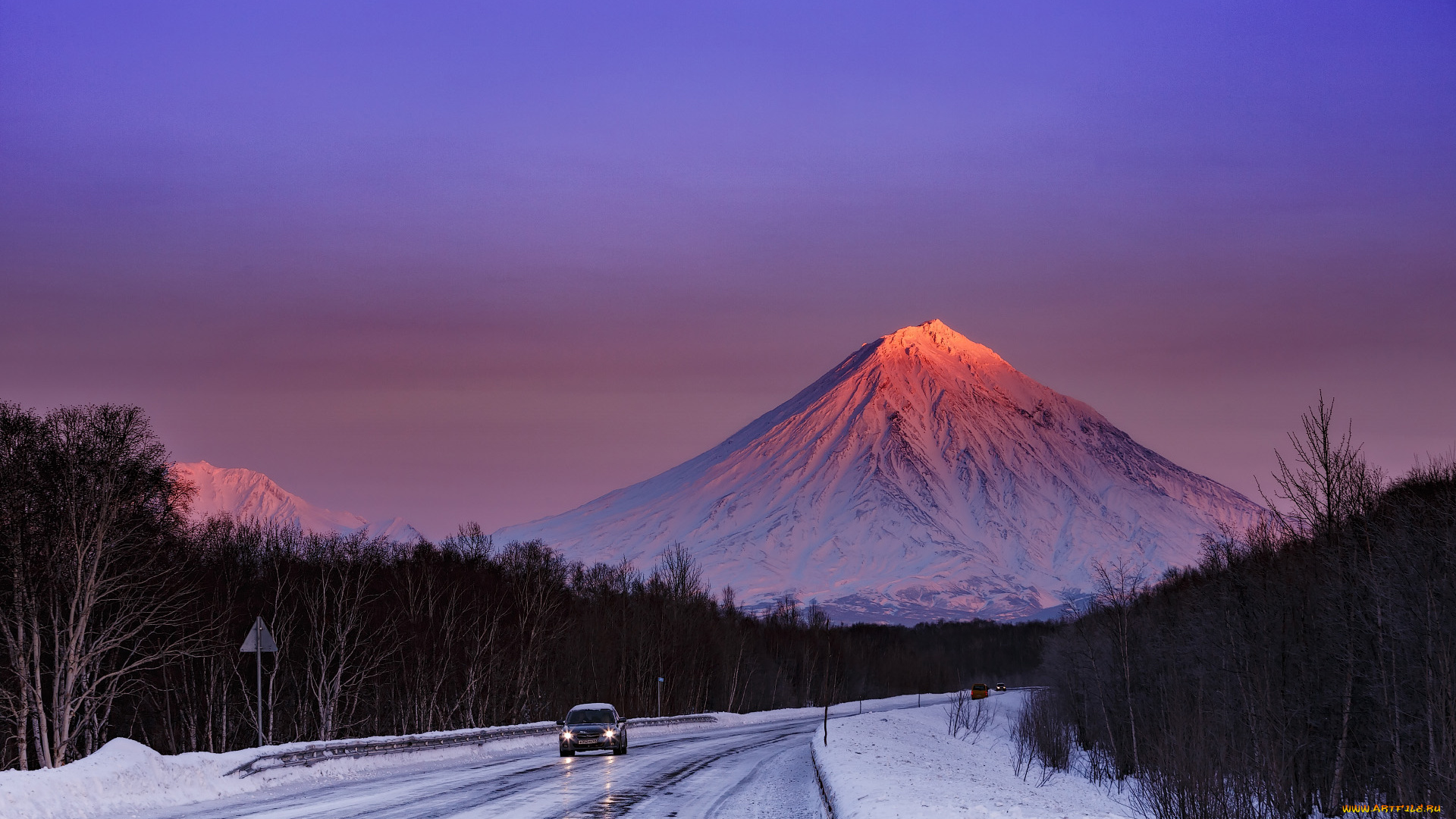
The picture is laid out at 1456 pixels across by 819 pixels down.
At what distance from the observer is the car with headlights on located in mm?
37656

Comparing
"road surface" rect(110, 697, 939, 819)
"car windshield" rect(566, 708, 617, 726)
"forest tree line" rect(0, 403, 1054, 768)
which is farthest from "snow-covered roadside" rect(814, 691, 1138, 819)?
"forest tree line" rect(0, 403, 1054, 768)

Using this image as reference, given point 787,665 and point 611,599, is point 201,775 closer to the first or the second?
point 611,599

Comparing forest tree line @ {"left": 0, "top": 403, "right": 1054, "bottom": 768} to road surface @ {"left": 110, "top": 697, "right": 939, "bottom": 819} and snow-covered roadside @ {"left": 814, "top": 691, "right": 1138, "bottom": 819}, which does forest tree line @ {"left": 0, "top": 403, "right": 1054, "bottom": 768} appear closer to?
road surface @ {"left": 110, "top": 697, "right": 939, "bottom": 819}

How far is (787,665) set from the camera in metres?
139

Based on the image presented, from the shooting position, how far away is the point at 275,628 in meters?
65.4

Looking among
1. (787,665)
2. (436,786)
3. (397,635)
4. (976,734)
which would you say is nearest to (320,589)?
(397,635)

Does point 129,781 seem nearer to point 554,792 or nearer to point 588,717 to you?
point 554,792

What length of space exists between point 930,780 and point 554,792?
38.1ft

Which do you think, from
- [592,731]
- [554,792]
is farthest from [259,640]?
[592,731]

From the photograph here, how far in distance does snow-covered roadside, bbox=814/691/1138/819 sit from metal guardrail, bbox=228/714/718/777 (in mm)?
11561

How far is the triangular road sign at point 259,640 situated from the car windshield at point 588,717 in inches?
493

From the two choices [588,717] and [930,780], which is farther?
[588,717]

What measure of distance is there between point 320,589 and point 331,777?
44243mm

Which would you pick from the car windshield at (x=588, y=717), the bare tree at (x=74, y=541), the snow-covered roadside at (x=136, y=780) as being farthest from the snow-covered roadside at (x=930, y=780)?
the bare tree at (x=74, y=541)
